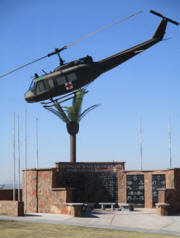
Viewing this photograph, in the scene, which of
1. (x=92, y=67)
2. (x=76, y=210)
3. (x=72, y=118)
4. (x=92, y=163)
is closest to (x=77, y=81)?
(x=92, y=67)

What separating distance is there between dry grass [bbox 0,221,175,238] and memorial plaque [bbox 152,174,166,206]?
33.8 feet

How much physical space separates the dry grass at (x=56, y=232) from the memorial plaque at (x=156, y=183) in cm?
1029

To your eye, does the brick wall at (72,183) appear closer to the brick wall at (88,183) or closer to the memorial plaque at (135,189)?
the brick wall at (88,183)

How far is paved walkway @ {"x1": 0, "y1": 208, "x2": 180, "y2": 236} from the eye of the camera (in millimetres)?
20141

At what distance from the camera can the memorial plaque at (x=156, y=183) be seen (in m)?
28.4

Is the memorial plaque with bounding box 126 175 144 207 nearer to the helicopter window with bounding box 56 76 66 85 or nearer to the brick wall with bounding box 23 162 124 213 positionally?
the brick wall with bounding box 23 162 124 213

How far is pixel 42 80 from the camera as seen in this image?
74.7 ft

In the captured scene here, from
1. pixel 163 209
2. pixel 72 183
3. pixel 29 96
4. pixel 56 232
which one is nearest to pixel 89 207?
pixel 72 183

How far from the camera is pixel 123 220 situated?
22.8 metres

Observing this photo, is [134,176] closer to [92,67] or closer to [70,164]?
[70,164]

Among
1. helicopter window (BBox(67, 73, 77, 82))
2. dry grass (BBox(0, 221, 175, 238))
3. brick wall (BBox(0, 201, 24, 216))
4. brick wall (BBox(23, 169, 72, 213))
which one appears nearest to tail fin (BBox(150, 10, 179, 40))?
helicopter window (BBox(67, 73, 77, 82))

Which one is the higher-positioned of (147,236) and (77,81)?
(77,81)

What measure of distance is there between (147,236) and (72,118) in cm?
2242

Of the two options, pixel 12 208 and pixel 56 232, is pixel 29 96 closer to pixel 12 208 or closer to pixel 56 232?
pixel 12 208
